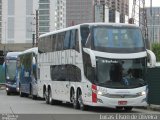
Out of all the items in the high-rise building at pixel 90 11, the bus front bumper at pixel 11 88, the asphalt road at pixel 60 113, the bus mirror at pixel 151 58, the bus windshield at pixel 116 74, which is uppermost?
the high-rise building at pixel 90 11

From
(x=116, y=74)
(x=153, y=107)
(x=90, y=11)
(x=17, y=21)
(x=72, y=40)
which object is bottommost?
(x=153, y=107)

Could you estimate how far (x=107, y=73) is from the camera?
22266mm

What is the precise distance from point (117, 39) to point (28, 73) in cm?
1673

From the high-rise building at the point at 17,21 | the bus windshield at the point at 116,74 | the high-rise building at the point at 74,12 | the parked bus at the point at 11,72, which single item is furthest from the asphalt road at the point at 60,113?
the high-rise building at the point at 17,21

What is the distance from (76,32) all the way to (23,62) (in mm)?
18043

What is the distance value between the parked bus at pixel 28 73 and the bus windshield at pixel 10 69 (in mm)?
2827

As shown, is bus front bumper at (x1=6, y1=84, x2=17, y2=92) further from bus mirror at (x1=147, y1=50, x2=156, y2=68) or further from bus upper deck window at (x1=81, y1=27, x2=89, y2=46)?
bus mirror at (x1=147, y1=50, x2=156, y2=68)

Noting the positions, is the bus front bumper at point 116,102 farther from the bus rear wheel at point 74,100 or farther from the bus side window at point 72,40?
the bus side window at point 72,40

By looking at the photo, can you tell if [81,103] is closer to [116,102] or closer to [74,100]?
[74,100]

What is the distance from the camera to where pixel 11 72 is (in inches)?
1828

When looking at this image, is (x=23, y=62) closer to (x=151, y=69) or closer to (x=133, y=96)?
(x=151, y=69)

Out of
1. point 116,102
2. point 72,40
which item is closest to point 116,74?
point 116,102

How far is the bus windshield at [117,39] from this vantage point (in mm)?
22469

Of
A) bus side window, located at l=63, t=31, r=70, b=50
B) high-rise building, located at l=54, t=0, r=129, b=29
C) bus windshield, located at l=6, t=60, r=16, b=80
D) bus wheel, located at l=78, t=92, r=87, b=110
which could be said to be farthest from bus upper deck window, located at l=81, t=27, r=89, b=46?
high-rise building, located at l=54, t=0, r=129, b=29
